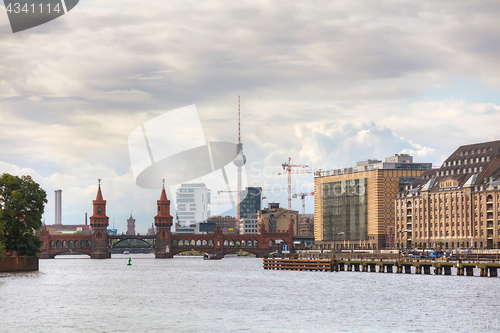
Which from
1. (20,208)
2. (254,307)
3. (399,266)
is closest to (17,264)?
(20,208)

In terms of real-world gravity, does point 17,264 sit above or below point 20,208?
below

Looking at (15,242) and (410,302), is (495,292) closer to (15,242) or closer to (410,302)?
(410,302)

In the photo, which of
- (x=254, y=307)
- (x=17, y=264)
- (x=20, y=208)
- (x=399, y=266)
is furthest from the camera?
(x=399, y=266)

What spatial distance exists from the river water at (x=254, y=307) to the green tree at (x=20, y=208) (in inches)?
637

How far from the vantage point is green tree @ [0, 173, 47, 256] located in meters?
118

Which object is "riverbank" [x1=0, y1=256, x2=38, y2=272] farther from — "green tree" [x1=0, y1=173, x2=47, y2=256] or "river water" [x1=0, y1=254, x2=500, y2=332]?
"river water" [x1=0, y1=254, x2=500, y2=332]

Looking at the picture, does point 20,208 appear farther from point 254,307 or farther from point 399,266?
point 399,266

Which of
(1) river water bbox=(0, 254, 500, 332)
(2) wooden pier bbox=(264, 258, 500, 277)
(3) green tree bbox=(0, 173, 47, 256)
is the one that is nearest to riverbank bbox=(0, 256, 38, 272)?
(3) green tree bbox=(0, 173, 47, 256)

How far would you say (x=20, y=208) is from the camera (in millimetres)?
118438

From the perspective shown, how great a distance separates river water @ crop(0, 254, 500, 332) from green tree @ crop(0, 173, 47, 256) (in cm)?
1618

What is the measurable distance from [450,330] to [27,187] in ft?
275

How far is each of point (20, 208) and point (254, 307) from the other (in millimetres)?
61458

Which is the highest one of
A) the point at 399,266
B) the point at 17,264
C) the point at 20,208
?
the point at 20,208

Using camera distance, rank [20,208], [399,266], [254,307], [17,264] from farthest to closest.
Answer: [399,266], [17,264], [20,208], [254,307]
